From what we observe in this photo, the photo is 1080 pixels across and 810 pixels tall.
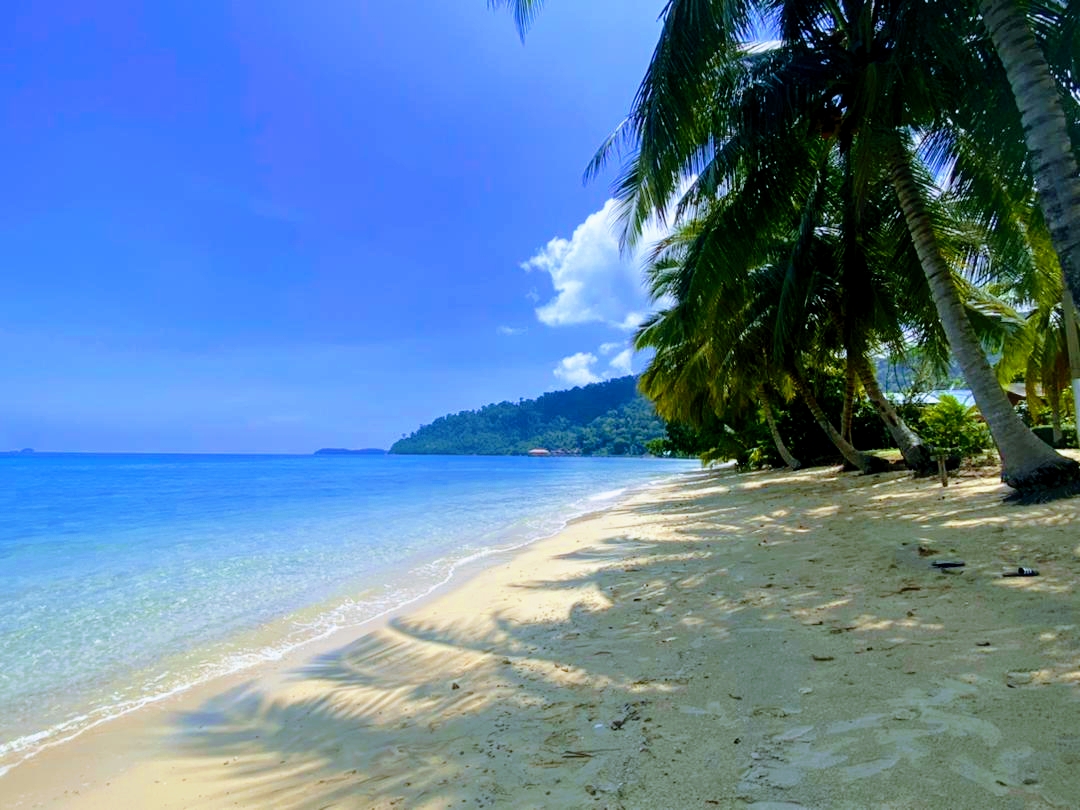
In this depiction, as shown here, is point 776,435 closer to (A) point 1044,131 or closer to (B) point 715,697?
(A) point 1044,131

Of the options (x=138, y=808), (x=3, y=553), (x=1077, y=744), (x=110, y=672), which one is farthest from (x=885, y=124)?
(x=3, y=553)

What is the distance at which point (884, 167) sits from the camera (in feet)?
28.2

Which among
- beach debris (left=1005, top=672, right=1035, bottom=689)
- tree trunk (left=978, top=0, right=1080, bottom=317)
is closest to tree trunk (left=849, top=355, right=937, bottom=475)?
tree trunk (left=978, top=0, right=1080, bottom=317)

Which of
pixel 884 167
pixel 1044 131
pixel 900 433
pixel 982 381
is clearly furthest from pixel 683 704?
pixel 900 433

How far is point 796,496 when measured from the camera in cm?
1139

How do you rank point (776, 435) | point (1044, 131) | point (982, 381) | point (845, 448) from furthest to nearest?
point (776, 435), point (845, 448), point (982, 381), point (1044, 131)

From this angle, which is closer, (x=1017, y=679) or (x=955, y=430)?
(x=1017, y=679)

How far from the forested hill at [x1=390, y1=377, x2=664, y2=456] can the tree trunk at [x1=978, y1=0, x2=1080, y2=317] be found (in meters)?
83.6

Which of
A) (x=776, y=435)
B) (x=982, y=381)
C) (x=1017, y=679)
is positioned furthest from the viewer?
(x=776, y=435)

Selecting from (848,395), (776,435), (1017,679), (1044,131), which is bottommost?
(1017,679)

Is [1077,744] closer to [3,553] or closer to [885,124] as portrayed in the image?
[885,124]

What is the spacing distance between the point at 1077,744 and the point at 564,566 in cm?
571

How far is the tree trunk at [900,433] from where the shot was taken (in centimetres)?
1082

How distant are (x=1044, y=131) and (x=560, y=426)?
4688 inches
